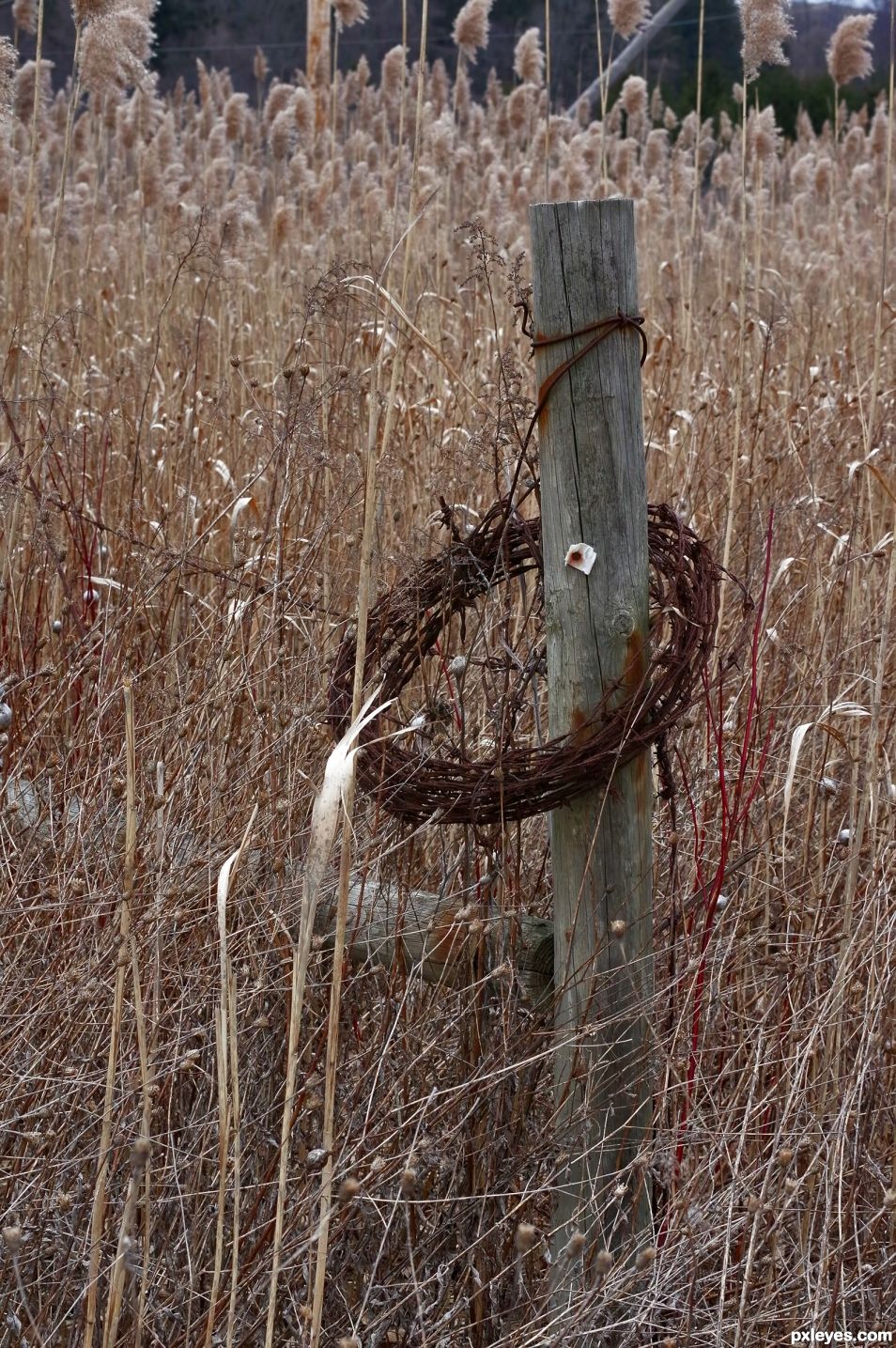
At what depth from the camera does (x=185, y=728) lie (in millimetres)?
2250

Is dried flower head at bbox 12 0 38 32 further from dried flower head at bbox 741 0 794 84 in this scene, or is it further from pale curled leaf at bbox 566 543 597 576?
pale curled leaf at bbox 566 543 597 576

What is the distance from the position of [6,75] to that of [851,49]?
274 cm

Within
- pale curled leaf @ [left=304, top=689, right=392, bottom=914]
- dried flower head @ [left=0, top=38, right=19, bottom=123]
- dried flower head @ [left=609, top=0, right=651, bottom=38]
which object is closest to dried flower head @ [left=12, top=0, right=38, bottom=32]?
dried flower head @ [left=0, top=38, right=19, bottom=123]

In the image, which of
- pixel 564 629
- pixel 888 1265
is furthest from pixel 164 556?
pixel 888 1265

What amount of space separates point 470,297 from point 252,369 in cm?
130

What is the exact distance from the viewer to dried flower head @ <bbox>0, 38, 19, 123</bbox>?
2.55 metres

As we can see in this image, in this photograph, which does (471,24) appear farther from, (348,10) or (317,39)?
(317,39)

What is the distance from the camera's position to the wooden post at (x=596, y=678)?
5.42 feet

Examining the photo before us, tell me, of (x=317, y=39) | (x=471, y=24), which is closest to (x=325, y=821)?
(x=471, y=24)

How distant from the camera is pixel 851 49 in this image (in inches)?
163

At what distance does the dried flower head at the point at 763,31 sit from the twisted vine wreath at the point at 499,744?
4.47 feet

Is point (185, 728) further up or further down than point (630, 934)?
further up

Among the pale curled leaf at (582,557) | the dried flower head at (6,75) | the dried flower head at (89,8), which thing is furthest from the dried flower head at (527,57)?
the pale curled leaf at (582,557)

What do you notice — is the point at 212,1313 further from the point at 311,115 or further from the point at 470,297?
the point at 311,115
